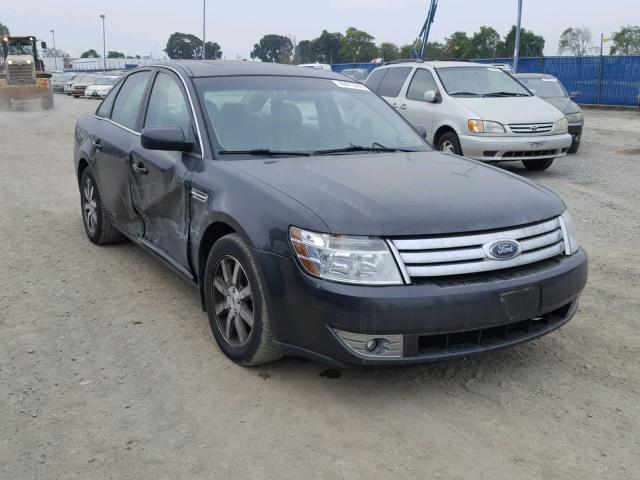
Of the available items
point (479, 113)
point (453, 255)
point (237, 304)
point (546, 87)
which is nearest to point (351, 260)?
point (453, 255)

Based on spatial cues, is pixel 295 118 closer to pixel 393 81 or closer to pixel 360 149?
pixel 360 149

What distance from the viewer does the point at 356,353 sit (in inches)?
128

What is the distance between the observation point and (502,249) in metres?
3.33

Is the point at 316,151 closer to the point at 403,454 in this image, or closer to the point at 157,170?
the point at 157,170

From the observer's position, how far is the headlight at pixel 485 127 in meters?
9.88

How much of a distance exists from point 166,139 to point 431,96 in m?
7.09

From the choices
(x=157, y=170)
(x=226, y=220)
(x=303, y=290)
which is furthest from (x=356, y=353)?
(x=157, y=170)

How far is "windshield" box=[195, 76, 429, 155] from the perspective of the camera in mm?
4324

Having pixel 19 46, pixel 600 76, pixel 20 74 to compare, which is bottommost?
pixel 20 74

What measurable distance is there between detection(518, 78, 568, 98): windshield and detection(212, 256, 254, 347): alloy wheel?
11.6 metres

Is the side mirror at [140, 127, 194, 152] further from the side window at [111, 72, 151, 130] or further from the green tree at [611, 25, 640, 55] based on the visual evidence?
the green tree at [611, 25, 640, 55]

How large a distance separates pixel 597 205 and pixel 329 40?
106 meters

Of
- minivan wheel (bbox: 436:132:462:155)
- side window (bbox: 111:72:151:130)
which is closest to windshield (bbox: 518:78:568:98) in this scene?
minivan wheel (bbox: 436:132:462:155)

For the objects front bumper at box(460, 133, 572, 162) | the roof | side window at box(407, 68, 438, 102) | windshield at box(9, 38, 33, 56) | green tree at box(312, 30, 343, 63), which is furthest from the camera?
green tree at box(312, 30, 343, 63)
